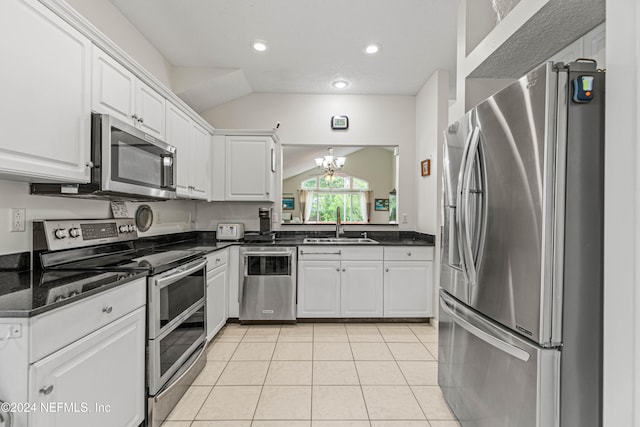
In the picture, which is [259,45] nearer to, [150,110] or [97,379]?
[150,110]

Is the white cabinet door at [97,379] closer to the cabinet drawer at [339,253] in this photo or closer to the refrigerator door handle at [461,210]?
the refrigerator door handle at [461,210]

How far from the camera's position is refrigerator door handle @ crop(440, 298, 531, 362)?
3.99ft

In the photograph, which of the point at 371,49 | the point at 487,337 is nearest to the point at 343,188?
the point at 371,49

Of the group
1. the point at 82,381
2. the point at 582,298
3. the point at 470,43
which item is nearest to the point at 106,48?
the point at 82,381

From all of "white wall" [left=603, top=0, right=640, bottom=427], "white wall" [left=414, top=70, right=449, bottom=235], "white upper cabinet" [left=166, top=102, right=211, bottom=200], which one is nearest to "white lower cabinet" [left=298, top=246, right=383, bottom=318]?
"white wall" [left=414, top=70, right=449, bottom=235]

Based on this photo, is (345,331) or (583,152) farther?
(345,331)

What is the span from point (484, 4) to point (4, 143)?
2691 millimetres

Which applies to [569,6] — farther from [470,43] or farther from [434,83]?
[434,83]

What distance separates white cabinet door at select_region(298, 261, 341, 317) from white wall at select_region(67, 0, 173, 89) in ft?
7.62

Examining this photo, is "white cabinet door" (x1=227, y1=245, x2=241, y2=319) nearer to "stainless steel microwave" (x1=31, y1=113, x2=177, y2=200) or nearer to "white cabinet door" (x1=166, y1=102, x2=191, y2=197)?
"white cabinet door" (x1=166, y1=102, x2=191, y2=197)

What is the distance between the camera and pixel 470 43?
2133 millimetres

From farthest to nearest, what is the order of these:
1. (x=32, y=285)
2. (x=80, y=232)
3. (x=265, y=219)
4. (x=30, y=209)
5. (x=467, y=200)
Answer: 1. (x=265, y=219)
2. (x=80, y=232)
3. (x=30, y=209)
4. (x=467, y=200)
5. (x=32, y=285)

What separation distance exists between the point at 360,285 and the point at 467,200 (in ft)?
7.01

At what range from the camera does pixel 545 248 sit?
1.12 metres
